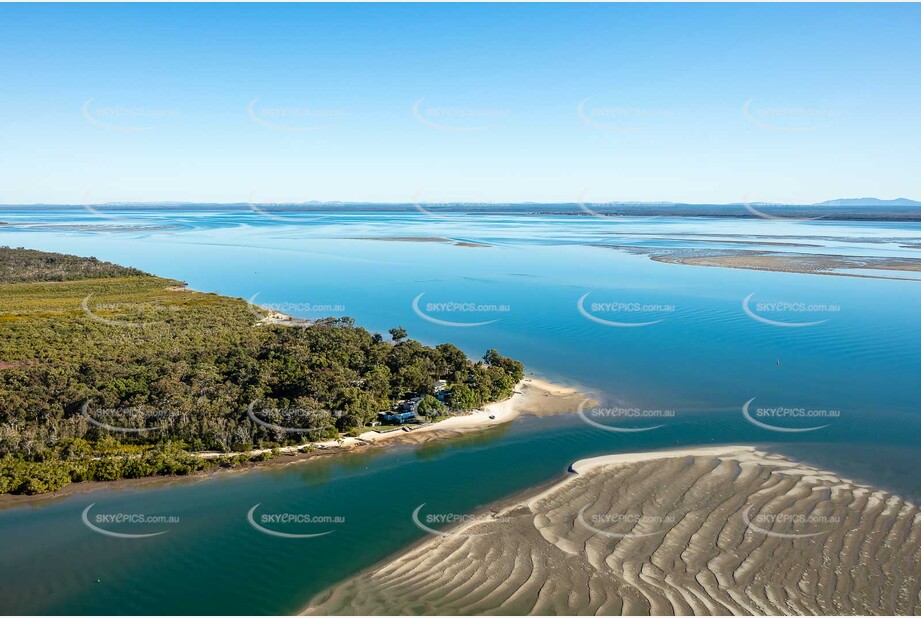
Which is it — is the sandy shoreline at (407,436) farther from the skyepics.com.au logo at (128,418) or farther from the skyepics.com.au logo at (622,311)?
the skyepics.com.au logo at (622,311)

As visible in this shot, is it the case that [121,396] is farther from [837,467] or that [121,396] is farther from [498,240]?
[498,240]

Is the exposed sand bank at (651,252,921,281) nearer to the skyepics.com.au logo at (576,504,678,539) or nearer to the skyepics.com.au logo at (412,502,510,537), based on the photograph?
the skyepics.com.au logo at (576,504,678,539)

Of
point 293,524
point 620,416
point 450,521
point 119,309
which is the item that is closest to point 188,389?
point 293,524

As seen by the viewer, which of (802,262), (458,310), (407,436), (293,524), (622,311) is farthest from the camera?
(802,262)

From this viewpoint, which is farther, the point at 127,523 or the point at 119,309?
the point at 119,309

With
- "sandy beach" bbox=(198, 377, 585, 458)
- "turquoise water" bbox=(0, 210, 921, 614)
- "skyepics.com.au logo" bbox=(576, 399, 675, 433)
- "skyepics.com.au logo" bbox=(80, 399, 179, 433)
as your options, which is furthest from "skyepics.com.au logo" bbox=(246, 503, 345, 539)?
"skyepics.com.au logo" bbox=(576, 399, 675, 433)

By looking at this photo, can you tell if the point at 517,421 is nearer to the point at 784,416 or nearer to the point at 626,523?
the point at 626,523

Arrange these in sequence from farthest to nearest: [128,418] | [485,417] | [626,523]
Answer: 1. [485,417]
2. [128,418]
3. [626,523]
